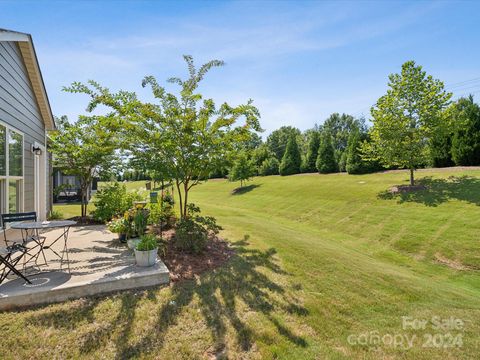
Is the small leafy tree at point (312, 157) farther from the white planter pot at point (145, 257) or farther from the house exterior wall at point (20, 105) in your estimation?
the white planter pot at point (145, 257)

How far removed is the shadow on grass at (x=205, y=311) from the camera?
2.97 meters

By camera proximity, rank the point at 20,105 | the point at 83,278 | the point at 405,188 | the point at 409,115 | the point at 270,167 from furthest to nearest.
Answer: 1. the point at 270,167
2. the point at 405,188
3. the point at 409,115
4. the point at 20,105
5. the point at 83,278

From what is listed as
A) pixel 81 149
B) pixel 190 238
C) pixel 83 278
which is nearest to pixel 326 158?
pixel 81 149

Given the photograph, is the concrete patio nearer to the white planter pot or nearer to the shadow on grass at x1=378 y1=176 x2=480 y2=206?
the white planter pot

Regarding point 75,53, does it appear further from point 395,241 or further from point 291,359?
point 395,241

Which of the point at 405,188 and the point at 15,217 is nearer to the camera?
the point at 15,217

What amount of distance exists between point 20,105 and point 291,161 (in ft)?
90.0

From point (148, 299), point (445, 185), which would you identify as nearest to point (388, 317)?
point (148, 299)

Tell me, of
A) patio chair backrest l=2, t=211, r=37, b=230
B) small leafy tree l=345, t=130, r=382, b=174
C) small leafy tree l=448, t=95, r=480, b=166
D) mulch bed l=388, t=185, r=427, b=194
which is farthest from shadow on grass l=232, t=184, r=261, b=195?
patio chair backrest l=2, t=211, r=37, b=230

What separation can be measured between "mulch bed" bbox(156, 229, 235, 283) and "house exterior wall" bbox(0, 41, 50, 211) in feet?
13.8

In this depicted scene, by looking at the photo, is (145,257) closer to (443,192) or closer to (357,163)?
(443,192)

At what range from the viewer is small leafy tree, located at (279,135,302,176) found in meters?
31.4

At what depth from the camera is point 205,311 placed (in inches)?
141

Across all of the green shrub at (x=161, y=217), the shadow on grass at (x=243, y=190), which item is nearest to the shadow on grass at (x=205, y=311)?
the green shrub at (x=161, y=217)
